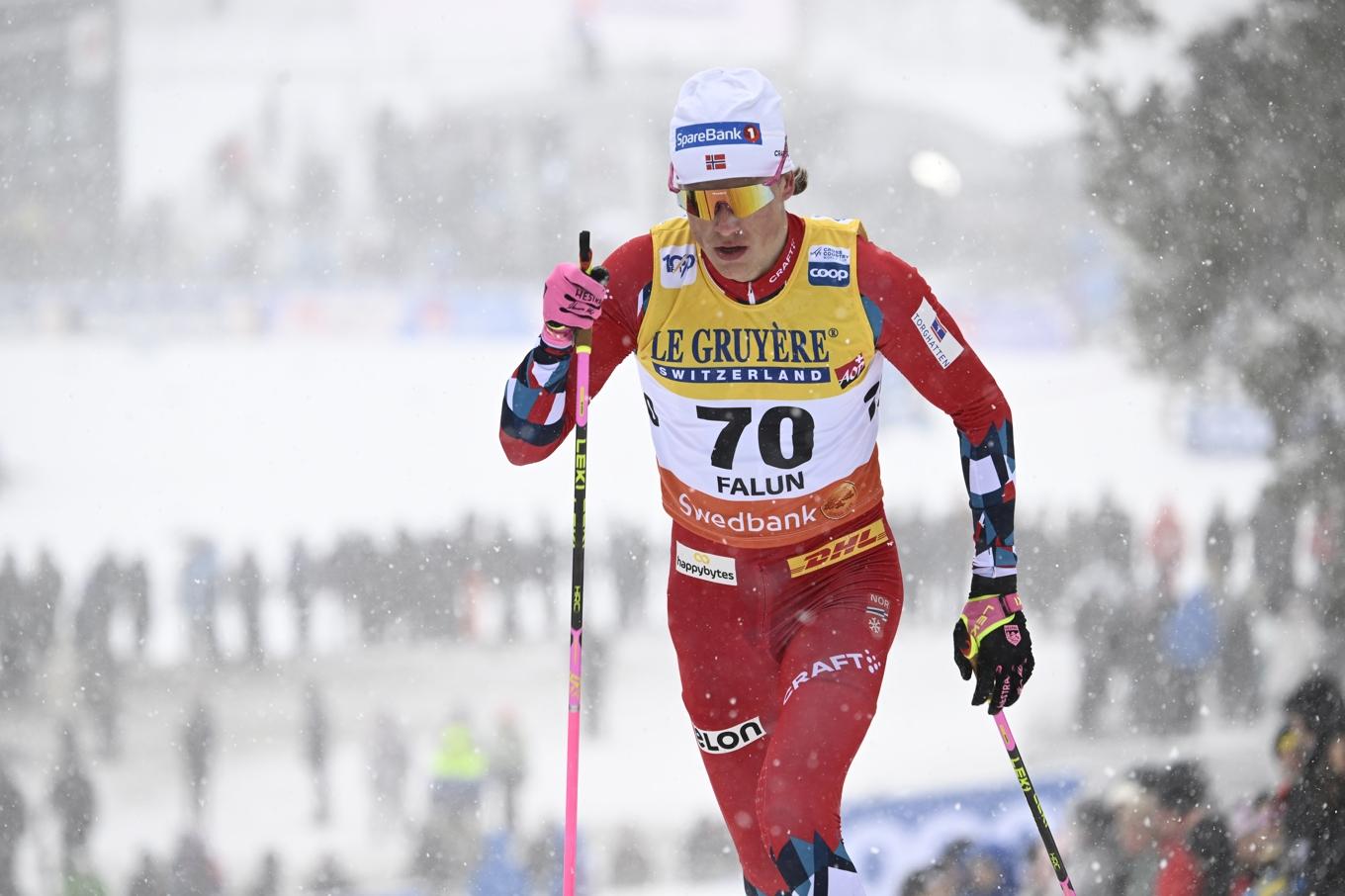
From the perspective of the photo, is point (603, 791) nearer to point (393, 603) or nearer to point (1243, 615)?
point (393, 603)

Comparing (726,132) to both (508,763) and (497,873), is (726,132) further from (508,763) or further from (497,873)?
(508,763)

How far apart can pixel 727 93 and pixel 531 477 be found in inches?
313

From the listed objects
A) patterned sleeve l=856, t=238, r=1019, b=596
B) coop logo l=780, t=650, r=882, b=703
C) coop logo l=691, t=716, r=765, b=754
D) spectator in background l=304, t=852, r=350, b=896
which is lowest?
spectator in background l=304, t=852, r=350, b=896

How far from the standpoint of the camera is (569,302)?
2.43 meters

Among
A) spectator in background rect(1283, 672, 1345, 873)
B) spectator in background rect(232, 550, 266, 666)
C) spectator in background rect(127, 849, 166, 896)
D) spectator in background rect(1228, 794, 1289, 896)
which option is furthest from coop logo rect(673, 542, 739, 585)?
spectator in background rect(232, 550, 266, 666)

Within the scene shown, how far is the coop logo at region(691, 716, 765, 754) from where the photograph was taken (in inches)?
107

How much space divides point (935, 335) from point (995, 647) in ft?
2.04

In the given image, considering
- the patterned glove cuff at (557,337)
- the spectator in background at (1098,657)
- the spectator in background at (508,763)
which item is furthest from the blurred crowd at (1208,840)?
the patterned glove cuff at (557,337)

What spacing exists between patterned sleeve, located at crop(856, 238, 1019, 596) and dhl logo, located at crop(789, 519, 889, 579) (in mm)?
229

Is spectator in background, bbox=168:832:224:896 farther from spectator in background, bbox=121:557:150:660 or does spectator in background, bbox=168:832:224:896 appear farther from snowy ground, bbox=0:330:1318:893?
spectator in background, bbox=121:557:150:660

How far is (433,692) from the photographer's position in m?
8.63

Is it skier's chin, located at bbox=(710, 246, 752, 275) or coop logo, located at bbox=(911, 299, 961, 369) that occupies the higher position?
skier's chin, located at bbox=(710, 246, 752, 275)

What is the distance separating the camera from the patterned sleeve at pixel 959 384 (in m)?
2.54

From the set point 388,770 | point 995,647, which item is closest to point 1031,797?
point 995,647
